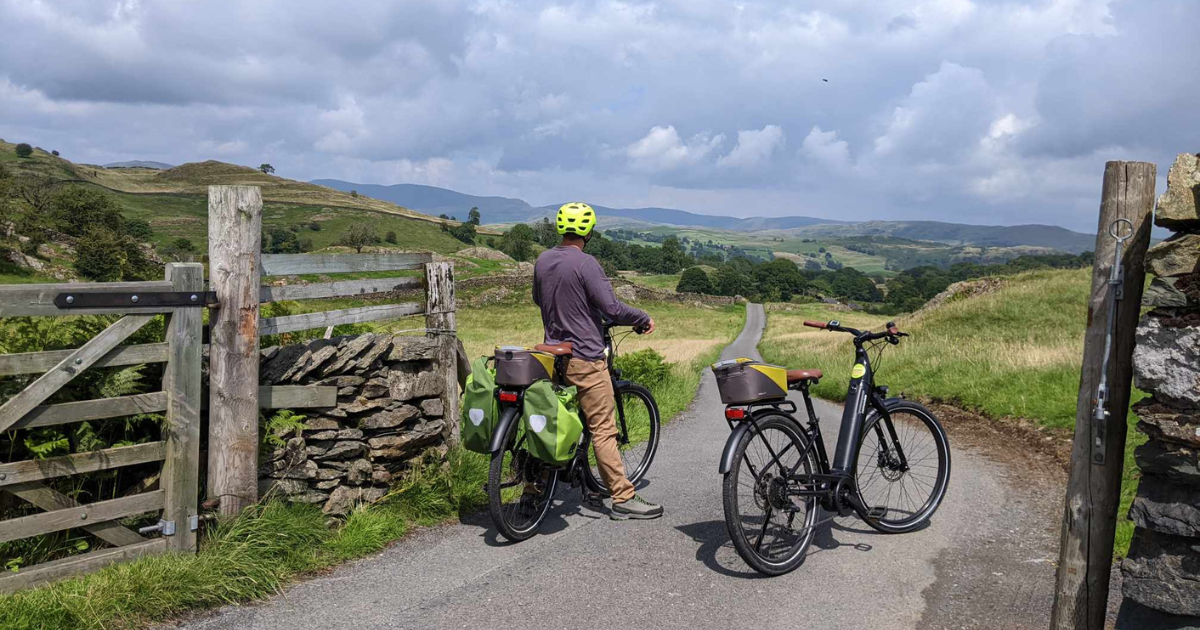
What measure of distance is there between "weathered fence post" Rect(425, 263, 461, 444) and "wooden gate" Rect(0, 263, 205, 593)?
2228mm

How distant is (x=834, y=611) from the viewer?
4.69 metres

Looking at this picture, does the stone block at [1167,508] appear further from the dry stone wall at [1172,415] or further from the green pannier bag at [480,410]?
the green pannier bag at [480,410]

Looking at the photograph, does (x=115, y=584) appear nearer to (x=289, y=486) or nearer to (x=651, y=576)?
(x=289, y=486)

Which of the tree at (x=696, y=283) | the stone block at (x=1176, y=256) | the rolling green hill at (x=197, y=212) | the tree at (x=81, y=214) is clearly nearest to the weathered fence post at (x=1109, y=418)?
the stone block at (x=1176, y=256)

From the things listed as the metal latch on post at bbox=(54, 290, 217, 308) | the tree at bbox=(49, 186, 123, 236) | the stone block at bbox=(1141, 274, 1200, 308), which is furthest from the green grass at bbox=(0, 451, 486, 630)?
the tree at bbox=(49, 186, 123, 236)

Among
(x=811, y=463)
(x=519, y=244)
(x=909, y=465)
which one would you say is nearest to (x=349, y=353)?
(x=811, y=463)

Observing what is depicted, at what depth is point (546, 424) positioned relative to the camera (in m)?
5.68

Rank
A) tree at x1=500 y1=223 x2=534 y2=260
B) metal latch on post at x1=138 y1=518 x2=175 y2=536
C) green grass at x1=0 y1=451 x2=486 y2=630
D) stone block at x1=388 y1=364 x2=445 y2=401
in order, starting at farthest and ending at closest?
tree at x1=500 y1=223 x2=534 y2=260 < stone block at x1=388 y1=364 x2=445 y2=401 < metal latch on post at x1=138 y1=518 x2=175 y2=536 < green grass at x1=0 y1=451 x2=486 y2=630

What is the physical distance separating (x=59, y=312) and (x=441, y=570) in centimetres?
279

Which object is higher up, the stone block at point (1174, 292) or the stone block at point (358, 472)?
the stone block at point (1174, 292)

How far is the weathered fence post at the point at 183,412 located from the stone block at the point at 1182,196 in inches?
210

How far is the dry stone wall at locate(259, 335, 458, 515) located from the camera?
19.3ft

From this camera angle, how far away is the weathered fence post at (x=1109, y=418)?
3.81 meters

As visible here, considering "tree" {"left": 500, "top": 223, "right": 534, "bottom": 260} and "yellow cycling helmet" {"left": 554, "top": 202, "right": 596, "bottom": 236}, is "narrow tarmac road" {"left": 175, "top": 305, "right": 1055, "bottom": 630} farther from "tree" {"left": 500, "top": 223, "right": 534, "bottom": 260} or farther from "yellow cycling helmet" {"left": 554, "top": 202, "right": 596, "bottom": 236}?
"tree" {"left": 500, "top": 223, "right": 534, "bottom": 260}
